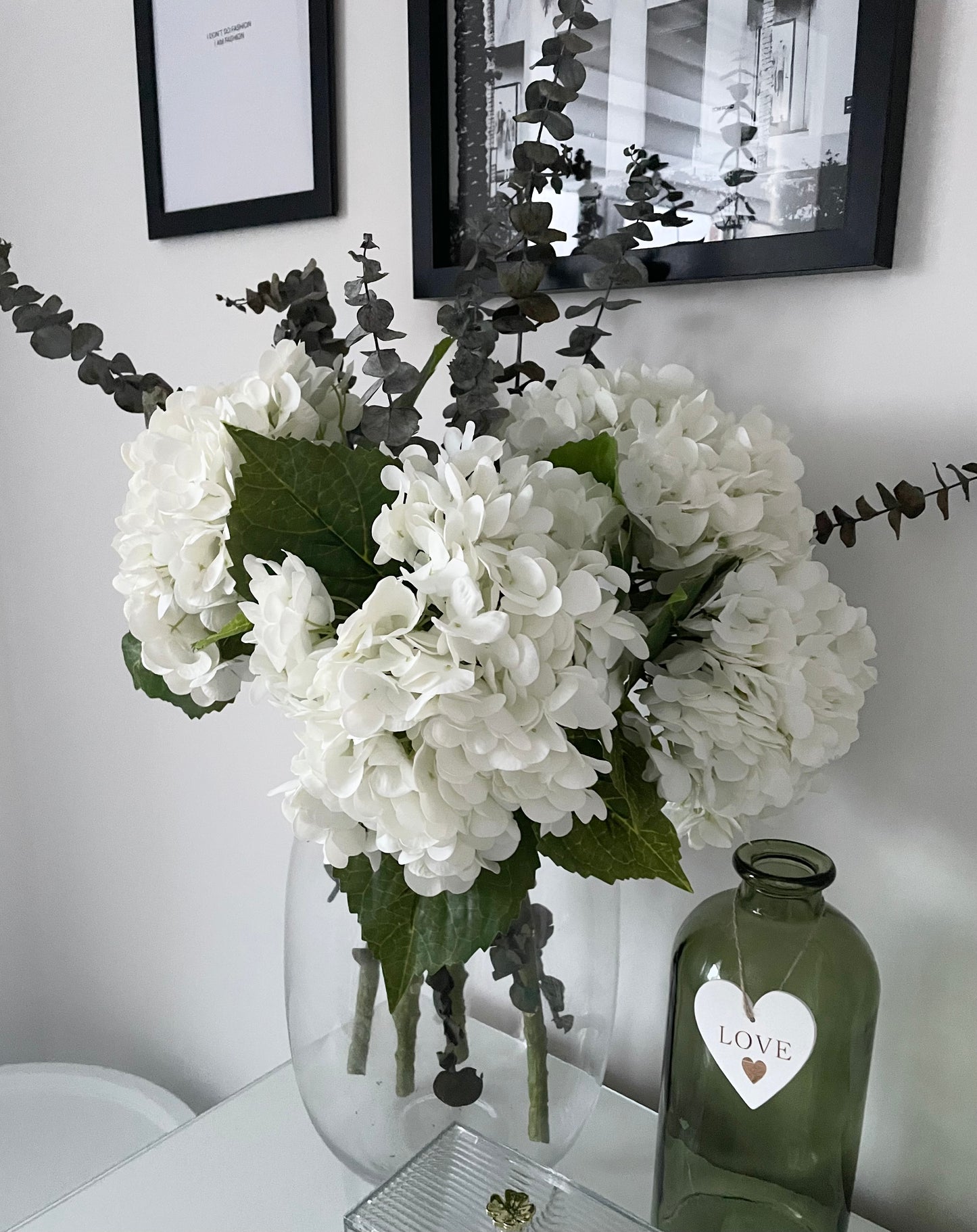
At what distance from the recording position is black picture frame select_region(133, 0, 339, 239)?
866mm

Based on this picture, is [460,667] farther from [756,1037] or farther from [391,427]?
[756,1037]

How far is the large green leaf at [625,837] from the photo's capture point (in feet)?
1.68

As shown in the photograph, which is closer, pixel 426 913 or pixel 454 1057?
pixel 426 913

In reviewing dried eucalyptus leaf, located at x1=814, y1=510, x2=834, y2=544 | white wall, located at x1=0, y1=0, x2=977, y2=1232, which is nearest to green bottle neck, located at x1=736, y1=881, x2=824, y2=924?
white wall, located at x1=0, y1=0, x2=977, y2=1232

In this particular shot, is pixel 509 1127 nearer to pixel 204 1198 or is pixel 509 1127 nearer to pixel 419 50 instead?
pixel 204 1198

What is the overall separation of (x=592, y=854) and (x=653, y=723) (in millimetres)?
73

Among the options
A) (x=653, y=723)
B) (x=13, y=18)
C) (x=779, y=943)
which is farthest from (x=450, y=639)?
(x=13, y=18)

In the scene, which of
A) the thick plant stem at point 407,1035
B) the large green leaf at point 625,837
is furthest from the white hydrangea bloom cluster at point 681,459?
the thick plant stem at point 407,1035

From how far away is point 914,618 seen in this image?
654mm

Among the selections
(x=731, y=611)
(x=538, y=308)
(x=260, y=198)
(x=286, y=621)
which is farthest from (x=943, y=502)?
(x=260, y=198)

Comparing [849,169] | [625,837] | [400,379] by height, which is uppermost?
[849,169]

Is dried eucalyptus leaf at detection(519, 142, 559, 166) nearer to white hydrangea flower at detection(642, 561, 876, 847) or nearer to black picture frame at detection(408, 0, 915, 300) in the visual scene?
black picture frame at detection(408, 0, 915, 300)

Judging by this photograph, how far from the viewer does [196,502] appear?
52 cm

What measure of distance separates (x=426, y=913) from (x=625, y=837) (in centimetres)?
11
